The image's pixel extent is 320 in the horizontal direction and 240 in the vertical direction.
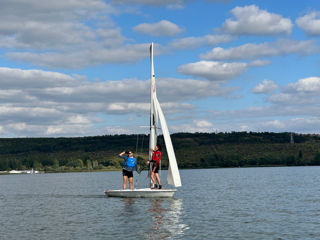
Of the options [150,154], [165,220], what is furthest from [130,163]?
[165,220]

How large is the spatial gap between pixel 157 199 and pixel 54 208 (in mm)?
7749

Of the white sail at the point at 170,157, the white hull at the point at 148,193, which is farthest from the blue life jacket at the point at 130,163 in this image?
the white sail at the point at 170,157

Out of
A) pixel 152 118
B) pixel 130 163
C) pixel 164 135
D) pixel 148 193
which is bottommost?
pixel 148 193

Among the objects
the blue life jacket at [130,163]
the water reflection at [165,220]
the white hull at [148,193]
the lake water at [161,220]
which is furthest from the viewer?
the blue life jacket at [130,163]

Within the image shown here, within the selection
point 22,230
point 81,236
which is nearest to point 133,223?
point 81,236

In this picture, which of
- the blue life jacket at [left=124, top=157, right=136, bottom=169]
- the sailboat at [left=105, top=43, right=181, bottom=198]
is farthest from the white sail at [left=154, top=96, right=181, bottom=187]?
the blue life jacket at [left=124, top=157, right=136, bottom=169]

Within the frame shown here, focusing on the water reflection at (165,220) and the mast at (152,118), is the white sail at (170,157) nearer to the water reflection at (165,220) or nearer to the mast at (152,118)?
the mast at (152,118)

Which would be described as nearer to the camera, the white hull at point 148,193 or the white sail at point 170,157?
the white hull at point 148,193

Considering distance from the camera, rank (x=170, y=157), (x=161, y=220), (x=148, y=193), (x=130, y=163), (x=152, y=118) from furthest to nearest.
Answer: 1. (x=130, y=163)
2. (x=152, y=118)
3. (x=170, y=157)
4. (x=148, y=193)
5. (x=161, y=220)

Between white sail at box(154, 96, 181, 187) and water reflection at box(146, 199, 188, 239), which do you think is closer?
water reflection at box(146, 199, 188, 239)

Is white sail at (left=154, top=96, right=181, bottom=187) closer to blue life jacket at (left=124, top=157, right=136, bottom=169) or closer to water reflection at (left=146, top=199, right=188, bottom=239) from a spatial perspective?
water reflection at (left=146, top=199, right=188, bottom=239)

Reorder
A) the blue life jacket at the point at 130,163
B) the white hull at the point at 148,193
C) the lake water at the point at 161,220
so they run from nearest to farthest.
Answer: the lake water at the point at 161,220 → the white hull at the point at 148,193 → the blue life jacket at the point at 130,163

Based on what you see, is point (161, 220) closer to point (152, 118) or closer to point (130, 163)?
point (130, 163)

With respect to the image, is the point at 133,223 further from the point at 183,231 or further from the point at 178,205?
the point at 178,205
